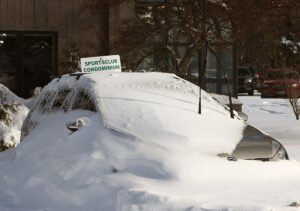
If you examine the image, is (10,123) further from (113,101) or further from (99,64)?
(113,101)

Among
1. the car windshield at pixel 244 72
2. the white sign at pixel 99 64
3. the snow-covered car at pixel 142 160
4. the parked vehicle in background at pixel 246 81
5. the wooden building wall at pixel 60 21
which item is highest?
the wooden building wall at pixel 60 21

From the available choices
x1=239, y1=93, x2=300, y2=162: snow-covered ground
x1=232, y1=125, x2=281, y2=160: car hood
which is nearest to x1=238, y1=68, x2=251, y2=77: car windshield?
x1=239, y1=93, x2=300, y2=162: snow-covered ground

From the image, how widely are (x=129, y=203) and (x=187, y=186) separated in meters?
0.58

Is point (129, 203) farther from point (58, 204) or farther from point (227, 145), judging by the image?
point (227, 145)

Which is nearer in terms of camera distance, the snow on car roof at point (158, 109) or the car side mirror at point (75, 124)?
the snow on car roof at point (158, 109)

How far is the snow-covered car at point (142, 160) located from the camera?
516cm

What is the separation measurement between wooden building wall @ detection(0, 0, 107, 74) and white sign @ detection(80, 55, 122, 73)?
10.6 metres

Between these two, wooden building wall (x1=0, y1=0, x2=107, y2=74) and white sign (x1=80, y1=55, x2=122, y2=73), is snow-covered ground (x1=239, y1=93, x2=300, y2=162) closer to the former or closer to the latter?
white sign (x1=80, y1=55, x2=122, y2=73)

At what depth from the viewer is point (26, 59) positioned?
20.3m

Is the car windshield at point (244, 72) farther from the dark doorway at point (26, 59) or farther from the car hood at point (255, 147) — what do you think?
the car hood at point (255, 147)

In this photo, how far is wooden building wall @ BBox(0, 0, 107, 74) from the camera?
19609 mm

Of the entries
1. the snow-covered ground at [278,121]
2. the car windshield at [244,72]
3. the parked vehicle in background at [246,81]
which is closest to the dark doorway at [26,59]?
the snow-covered ground at [278,121]

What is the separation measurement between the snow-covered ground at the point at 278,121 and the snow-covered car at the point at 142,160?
3.64m

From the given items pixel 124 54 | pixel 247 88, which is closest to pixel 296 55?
pixel 247 88
